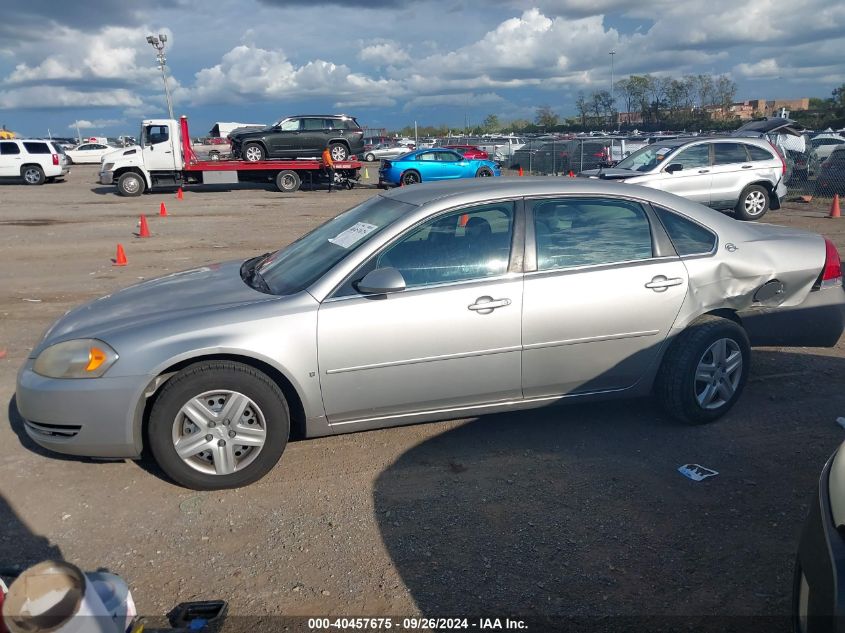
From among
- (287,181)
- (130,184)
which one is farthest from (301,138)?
(130,184)

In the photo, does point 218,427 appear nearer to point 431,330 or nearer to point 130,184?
point 431,330

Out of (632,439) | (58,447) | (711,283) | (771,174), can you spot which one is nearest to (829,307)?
(711,283)

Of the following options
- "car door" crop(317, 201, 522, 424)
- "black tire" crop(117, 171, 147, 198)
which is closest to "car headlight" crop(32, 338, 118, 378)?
"car door" crop(317, 201, 522, 424)

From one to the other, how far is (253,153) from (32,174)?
32.5ft

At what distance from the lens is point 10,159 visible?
27875 mm

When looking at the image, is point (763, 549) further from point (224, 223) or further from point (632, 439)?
point (224, 223)

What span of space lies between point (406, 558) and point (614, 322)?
1923mm

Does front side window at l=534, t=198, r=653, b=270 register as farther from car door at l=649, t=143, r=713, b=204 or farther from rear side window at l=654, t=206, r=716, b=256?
car door at l=649, t=143, r=713, b=204

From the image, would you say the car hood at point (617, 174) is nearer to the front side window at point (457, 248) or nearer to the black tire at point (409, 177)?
the black tire at point (409, 177)

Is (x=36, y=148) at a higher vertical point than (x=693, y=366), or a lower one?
higher

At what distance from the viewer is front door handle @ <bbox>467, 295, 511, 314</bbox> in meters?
4.01

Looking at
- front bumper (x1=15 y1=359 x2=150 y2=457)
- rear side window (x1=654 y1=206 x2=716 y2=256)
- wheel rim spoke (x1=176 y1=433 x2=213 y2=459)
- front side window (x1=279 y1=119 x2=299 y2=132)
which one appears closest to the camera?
front bumper (x1=15 y1=359 x2=150 y2=457)

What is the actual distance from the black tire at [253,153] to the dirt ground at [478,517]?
21148mm

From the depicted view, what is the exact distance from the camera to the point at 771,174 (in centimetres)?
1490
